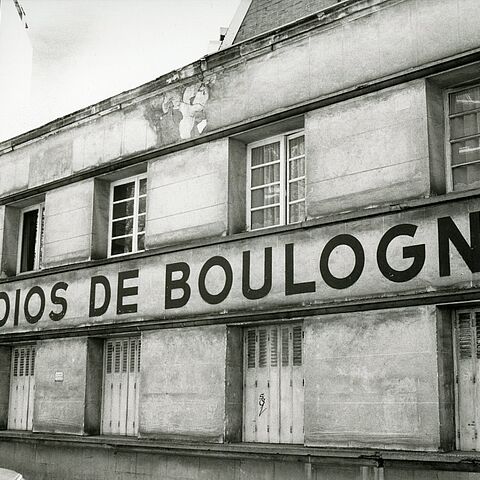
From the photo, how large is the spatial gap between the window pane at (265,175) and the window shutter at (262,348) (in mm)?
2383

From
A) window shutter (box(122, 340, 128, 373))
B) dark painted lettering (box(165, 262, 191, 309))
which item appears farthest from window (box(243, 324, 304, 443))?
window shutter (box(122, 340, 128, 373))

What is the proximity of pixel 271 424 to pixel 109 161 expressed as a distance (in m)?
5.98

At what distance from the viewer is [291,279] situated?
11867 millimetres

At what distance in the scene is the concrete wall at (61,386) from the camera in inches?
587

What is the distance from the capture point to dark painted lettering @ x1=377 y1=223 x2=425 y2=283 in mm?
10445

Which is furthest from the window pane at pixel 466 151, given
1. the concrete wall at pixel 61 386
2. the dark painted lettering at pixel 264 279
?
the concrete wall at pixel 61 386

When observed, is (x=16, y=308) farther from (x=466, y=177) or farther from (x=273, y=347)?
(x=466, y=177)

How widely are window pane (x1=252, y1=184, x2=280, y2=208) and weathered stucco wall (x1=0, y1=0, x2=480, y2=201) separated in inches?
45.9

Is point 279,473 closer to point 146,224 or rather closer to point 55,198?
point 146,224

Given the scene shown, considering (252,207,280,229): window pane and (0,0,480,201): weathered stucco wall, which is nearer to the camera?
(0,0,480,201): weathered stucco wall

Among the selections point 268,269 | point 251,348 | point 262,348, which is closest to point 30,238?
point 251,348

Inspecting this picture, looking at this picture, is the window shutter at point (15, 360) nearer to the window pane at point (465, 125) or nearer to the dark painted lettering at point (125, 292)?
the dark painted lettering at point (125, 292)

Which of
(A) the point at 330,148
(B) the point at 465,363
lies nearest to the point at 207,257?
A: (A) the point at 330,148

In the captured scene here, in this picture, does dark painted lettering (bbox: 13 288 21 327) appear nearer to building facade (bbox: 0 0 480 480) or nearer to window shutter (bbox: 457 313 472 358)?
building facade (bbox: 0 0 480 480)
